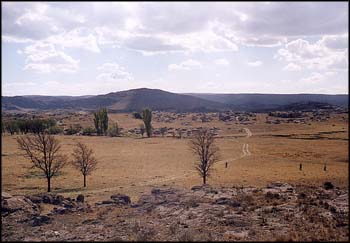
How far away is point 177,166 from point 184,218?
4423 centimetres

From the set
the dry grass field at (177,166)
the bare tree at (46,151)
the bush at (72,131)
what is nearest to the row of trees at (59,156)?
the bare tree at (46,151)

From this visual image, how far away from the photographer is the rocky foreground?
65.9ft

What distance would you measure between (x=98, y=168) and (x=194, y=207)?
41.2 metres

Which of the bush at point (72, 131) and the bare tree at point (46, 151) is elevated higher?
the bare tree at point (46, 151)

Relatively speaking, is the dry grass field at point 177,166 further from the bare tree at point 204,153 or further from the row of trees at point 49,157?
the row of trees at point 49,157

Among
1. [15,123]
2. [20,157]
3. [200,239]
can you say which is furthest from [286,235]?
[15,123]

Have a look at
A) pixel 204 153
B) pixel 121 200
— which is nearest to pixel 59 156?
pixel 204 153

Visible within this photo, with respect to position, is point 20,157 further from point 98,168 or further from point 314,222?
point 314,222

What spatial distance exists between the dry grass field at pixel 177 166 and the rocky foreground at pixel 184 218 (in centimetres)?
808

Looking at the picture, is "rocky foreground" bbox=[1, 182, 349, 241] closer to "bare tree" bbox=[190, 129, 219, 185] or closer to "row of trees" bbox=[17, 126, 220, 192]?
"row of trees" bbox=[17, 126, 220, 192]

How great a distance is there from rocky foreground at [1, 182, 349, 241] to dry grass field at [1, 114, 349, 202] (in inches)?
318

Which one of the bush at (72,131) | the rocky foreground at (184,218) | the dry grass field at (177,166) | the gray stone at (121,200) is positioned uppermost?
the rocky foreground at (184,218)

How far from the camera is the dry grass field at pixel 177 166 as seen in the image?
153ft

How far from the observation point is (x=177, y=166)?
68375mm
